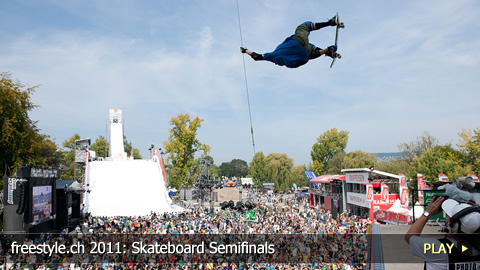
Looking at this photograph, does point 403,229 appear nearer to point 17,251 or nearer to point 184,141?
point 17,251

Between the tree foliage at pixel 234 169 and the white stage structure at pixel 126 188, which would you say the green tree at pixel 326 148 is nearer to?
the white stage structure at pixel 126 188

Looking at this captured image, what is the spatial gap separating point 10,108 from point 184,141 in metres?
30.5

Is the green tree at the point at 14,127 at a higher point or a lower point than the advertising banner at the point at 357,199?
higher

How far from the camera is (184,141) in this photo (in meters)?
53.4

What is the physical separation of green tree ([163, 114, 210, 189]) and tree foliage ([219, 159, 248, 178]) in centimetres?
9929

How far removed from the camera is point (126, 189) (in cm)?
3622

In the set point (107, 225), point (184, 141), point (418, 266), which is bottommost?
point (107, 225)

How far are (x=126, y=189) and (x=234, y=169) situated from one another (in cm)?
12192

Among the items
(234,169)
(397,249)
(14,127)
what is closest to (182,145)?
(14,127)

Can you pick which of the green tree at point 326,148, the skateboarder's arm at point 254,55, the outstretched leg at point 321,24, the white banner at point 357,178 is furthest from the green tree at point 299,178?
the outstretched leg at point 321,24

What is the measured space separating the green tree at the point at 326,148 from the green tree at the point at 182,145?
892 inches

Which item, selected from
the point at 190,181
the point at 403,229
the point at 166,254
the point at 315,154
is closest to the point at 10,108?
the point at 166,254

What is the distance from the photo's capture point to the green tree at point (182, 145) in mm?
53125

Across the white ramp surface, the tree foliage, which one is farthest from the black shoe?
the tree foliage
